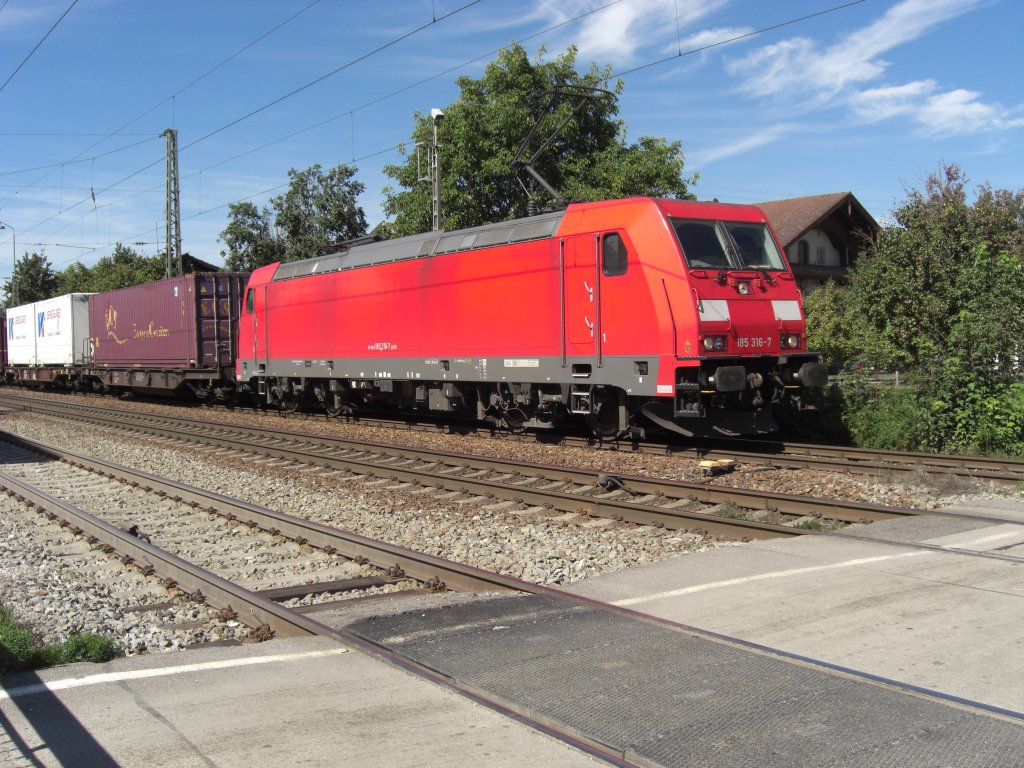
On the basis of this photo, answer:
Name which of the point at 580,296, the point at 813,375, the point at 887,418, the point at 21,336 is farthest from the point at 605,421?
the point at 21,336

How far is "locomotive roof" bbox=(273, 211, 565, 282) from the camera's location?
1367cm

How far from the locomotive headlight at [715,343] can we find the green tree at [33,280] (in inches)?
2989

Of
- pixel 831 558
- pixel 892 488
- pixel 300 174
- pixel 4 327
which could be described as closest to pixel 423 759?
pixel 831 558

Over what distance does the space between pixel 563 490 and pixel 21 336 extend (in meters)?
38.6

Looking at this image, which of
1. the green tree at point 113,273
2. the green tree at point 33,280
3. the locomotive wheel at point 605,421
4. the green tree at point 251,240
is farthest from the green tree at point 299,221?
the green tree at point 33,280

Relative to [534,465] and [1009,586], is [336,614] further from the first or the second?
[534,465]

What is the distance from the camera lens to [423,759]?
3.49 meters

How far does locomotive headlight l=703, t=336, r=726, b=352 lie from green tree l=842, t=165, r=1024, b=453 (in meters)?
3.46

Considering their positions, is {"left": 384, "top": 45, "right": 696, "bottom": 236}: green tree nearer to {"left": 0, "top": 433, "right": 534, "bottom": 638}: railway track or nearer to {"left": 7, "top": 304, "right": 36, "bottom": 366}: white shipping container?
{"left": 0, "top": 433, "right": 534, "bottom": 638}: railway track

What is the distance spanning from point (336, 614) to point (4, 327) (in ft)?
156

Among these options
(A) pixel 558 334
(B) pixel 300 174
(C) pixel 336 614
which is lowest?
(C) pixel 336 614

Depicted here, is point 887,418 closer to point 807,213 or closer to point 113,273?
point 807,213

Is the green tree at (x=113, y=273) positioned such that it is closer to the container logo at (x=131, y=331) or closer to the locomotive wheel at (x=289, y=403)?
the container logo at (x=131, y=331)

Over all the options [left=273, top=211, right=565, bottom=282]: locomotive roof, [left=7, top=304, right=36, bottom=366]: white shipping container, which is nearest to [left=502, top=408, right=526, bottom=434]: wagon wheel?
[left=273, top=211, right=565, bottom=282]: locomotive roof
